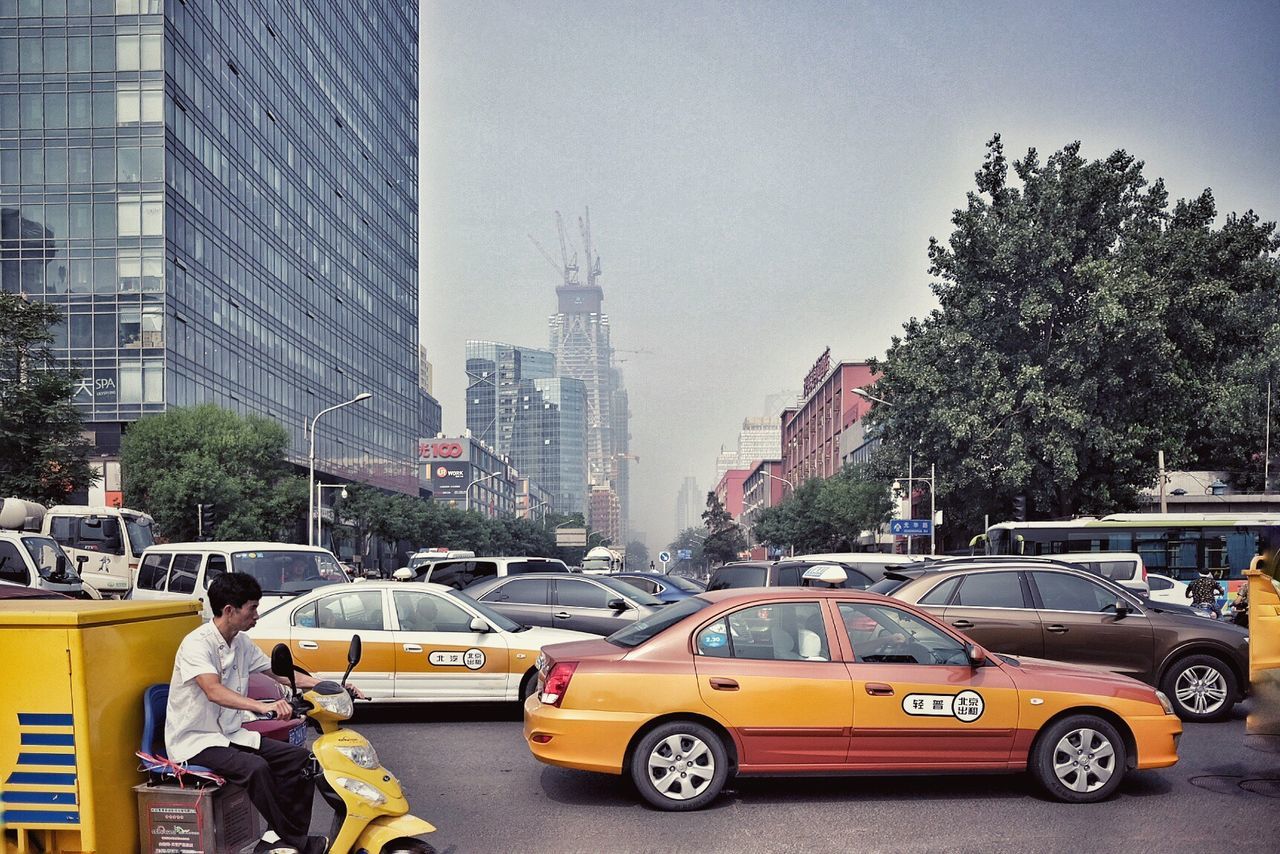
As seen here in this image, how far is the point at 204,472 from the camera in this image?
141 ft

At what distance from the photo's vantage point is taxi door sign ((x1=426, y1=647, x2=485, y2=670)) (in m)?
10.5

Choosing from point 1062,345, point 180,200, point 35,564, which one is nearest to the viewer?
point 35,564

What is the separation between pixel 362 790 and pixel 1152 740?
5.44 metres

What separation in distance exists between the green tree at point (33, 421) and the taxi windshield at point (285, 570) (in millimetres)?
18478

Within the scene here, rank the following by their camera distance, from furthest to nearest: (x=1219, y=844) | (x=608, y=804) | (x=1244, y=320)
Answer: (x=1244, y=320) → (x=608, y=804) → (x=1219, y=844)

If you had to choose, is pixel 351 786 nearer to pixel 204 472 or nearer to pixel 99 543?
pixel 99 543

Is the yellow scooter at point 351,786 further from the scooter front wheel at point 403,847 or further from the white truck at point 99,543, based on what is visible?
the white truck at point 99,543

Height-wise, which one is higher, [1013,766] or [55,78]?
[55,78]

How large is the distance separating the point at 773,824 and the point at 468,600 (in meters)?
5.07

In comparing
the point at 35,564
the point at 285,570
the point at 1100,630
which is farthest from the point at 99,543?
the point at 1100,630

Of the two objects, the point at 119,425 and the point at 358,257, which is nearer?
the point at 119,425

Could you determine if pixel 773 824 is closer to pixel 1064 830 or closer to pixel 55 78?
pixel 1064 830

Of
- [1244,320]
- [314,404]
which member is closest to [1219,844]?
[1244,320]

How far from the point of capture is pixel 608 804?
23.8 feet
